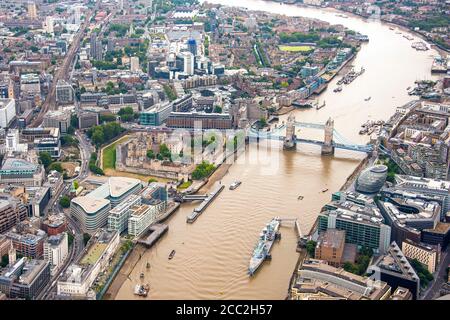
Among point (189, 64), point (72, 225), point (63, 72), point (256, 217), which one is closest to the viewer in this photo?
point (72, 225)

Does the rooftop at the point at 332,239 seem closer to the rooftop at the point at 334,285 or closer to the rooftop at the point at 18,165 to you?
the rooftop at the point at 334,285

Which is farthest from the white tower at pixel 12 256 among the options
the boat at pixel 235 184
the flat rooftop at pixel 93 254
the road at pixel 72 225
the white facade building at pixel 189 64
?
the white facade building at pixel 189 64

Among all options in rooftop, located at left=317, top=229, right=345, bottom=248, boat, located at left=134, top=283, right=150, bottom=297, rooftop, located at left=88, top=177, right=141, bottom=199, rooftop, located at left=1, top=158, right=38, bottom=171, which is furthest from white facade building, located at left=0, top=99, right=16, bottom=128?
rooftop, located at left=317, top=229, right=345, bottom=248

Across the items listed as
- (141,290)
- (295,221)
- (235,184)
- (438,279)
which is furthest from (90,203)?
(438,279)

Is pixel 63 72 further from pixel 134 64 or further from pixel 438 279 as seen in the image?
pixel 438 279

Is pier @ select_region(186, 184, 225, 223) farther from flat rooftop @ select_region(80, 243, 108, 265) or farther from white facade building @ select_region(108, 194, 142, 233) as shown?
flat rooftop @ select_region(80, 243, 108, 265)
